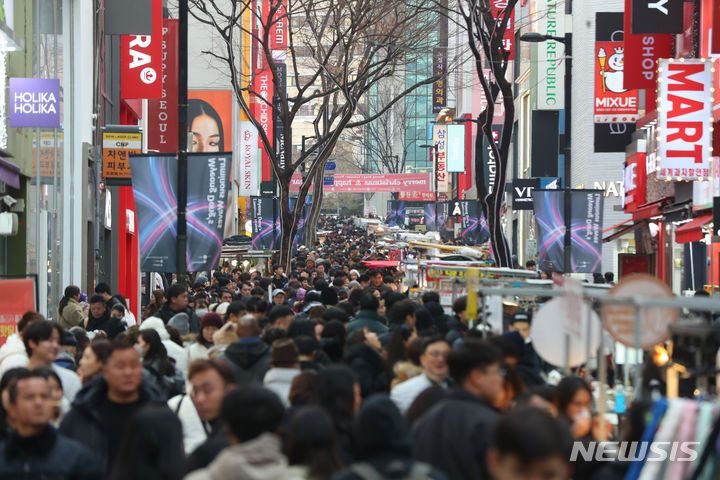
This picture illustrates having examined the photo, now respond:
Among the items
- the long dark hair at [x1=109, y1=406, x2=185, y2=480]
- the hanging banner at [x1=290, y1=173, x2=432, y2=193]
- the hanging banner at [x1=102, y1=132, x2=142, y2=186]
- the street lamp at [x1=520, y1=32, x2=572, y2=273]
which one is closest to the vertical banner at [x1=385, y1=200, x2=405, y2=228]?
the hanging banner at [x1=290, y1=173, x2=432, y2=193]

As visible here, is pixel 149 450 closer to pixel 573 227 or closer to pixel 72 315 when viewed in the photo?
pixel 72 315

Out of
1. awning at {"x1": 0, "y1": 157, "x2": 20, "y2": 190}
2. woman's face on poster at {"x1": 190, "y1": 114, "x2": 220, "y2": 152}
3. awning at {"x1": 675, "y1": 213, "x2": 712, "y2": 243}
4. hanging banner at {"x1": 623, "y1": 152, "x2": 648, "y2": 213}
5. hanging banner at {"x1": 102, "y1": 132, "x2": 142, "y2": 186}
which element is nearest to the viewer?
awning at {"x1": 0, "y1": 157, "x2": 20, "y2": 190}

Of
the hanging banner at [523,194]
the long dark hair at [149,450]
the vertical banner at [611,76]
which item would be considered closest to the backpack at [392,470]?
the long dark hair at [149,450]

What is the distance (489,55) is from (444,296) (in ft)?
24.7

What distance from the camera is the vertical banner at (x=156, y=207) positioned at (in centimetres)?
1568

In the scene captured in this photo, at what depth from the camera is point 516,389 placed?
7.62 m

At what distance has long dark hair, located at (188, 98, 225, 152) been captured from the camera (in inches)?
2137

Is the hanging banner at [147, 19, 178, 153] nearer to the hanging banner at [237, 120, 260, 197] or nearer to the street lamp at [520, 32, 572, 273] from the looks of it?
the street lamp at [520, 32, 572, 273]

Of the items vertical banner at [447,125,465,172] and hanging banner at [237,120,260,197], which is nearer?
hanging banner at [237,120,260,197]

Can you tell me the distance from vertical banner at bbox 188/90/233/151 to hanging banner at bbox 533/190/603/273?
101 ft

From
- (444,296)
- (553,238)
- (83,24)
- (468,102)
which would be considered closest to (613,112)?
(553,238)

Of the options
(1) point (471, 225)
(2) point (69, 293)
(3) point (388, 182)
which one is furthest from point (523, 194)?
(3) point (388, 182)

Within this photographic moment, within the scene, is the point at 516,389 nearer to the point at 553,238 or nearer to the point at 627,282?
the point at 627,282

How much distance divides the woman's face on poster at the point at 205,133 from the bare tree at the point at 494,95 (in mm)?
31776
